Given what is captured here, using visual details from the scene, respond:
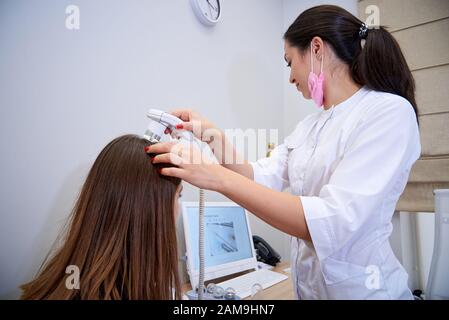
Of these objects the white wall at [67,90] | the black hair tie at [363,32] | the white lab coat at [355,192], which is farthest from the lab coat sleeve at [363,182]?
the white wall at [67,90]

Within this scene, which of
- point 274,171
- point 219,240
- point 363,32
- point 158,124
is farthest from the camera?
point 219,240

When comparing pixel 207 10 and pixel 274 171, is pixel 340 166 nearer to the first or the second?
pixel 274 171

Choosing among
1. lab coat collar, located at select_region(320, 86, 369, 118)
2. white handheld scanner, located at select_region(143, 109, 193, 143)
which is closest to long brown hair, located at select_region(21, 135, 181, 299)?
white handheld scanner, located at select_region(143, 109, 193, 143)

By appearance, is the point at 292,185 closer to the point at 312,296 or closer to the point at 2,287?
the point at 312,296

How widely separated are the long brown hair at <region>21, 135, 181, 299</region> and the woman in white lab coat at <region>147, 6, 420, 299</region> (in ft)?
0.30

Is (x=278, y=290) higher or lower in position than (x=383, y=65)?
lower

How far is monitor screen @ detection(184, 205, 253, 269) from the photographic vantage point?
1.27m

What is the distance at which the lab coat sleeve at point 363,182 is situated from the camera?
2.24ft

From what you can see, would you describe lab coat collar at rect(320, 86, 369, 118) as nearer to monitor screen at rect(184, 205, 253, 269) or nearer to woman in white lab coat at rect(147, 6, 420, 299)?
woman in white lab coat at rect(147, 6, 420, 299)

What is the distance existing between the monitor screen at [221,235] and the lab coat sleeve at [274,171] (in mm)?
362

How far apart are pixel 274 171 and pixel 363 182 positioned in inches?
19.1

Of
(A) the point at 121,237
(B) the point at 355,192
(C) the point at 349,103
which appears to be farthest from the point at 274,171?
(A) the point at 121,237

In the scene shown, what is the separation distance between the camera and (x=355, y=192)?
2.24ft

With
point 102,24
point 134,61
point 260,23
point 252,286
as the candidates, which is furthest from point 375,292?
point 260,23
